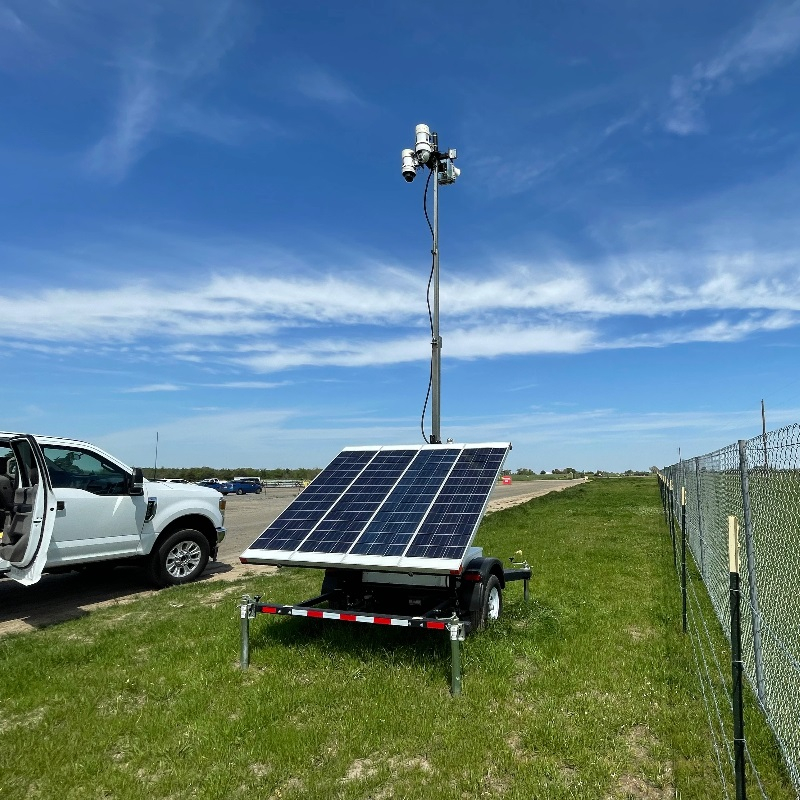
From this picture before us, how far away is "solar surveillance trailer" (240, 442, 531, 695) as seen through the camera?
571 cm

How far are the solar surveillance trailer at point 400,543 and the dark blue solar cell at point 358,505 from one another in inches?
0.5

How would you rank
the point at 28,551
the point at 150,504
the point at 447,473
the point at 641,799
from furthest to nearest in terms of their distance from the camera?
the point at 150,504 → the point at 28,551 → the point at 447,473 → the point at 641,799

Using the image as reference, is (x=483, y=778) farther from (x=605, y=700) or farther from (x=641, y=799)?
(x=605, y=700)

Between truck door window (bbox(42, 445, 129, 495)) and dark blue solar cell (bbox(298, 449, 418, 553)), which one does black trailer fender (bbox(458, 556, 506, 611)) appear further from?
truck door window (bbox(42, 445, 129, 495))

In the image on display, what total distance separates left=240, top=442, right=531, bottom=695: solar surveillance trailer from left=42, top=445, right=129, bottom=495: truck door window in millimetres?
3929

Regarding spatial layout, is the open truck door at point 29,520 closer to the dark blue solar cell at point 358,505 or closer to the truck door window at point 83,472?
the truck door window at point 83,472

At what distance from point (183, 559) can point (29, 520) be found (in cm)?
301

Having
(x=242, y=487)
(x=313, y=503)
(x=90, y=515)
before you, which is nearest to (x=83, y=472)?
(x=90, y=515)

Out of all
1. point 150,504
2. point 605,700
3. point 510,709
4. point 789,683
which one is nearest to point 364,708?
point 510,709

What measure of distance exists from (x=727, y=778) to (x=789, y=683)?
0.89 metres

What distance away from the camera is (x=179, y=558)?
1041 cm

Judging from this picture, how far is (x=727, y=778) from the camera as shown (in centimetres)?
396

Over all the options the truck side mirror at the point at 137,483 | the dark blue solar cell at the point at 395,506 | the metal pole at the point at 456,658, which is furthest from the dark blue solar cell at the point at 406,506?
the truck side mirror at the point at 137,483

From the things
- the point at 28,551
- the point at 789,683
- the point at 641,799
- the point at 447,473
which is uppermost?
the point at 447,473
